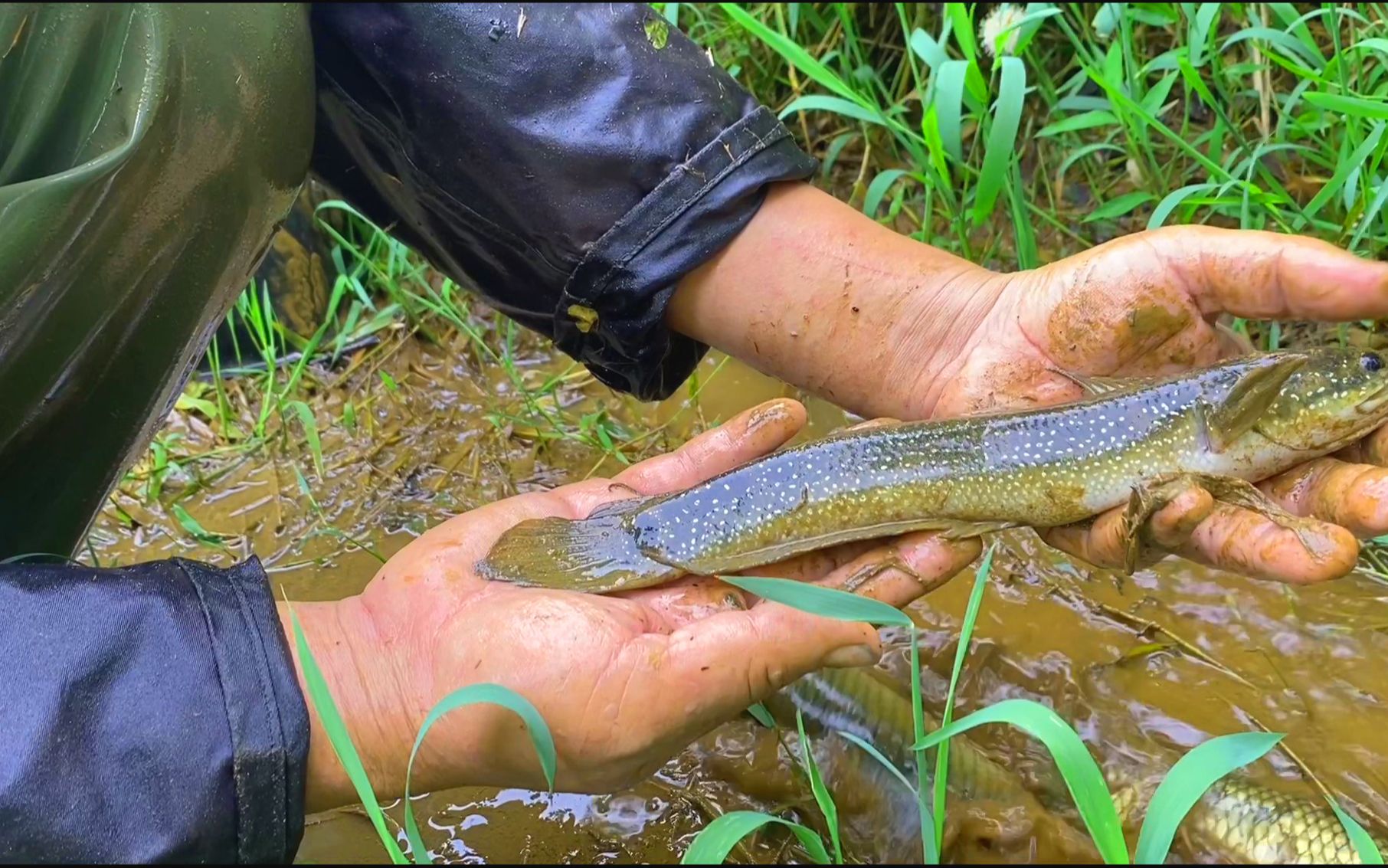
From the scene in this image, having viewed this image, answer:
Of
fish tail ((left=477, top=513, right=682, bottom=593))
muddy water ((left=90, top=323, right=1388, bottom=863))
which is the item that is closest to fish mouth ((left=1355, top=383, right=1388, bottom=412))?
muddy water ((left=90, top=323, right=1388, bottom=863))

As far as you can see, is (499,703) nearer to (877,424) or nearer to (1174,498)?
(877,424)

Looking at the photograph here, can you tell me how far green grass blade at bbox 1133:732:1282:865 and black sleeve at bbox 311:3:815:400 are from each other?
1.56 metres

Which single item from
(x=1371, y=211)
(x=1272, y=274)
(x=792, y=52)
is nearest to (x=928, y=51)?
(x=792, y=52)

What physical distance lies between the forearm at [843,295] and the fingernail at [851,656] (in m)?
0.93

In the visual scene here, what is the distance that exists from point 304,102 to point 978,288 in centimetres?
166

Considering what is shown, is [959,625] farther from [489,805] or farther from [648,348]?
[489,805]

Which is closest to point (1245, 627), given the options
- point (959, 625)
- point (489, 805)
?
point (959, 625)

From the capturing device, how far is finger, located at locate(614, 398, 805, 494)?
2.56m

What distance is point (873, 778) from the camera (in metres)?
2.42

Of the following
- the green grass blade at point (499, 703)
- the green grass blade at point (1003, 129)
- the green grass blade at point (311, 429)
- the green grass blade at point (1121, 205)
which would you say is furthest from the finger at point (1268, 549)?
the green grass blade at point (311, 429)

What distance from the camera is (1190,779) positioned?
165 centimetres

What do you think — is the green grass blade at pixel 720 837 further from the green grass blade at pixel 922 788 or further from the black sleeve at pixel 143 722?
the black sleeve at pixel 143 722

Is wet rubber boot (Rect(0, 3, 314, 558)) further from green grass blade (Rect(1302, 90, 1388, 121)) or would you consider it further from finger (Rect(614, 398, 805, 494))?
green grass blade (Rect(1302, 90, 1388, 121))

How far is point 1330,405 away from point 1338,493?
10.2 inches
